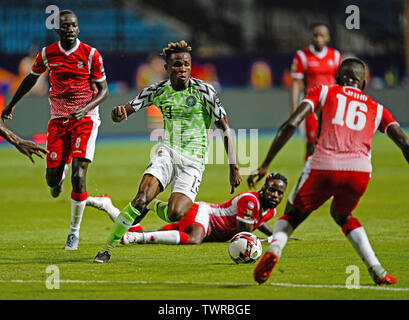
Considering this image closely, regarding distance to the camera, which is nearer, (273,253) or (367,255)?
(273,253)

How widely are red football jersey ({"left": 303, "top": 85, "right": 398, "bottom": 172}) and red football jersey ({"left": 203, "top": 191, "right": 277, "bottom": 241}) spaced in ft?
8.74

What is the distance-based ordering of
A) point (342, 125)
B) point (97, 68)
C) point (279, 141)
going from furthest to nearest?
point (97, 68) → point (342, 125) → point (279, 141)

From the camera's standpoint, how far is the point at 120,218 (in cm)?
908

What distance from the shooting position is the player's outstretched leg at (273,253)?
7586 mm

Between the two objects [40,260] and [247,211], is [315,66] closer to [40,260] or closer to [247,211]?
[247,211]

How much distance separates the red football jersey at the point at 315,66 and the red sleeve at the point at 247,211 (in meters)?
5.64

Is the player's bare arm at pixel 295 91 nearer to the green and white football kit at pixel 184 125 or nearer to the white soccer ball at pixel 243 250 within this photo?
the green and white football kit at pixel 184 125

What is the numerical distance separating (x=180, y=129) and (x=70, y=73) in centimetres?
186

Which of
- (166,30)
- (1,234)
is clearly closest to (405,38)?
(166,30)

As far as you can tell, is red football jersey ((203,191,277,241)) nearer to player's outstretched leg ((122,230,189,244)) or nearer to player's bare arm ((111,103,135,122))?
player's outstretched leg ((122,230,189,244))

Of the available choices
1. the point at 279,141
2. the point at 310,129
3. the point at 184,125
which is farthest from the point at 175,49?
the point at 310,129

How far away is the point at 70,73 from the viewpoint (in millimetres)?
10766

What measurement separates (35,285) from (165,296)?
1383mm

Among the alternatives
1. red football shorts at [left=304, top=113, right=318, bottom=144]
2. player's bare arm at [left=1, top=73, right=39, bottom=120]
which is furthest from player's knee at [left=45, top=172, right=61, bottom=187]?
red football shorts at [left=304, top=113, right=318, bottom=144]
